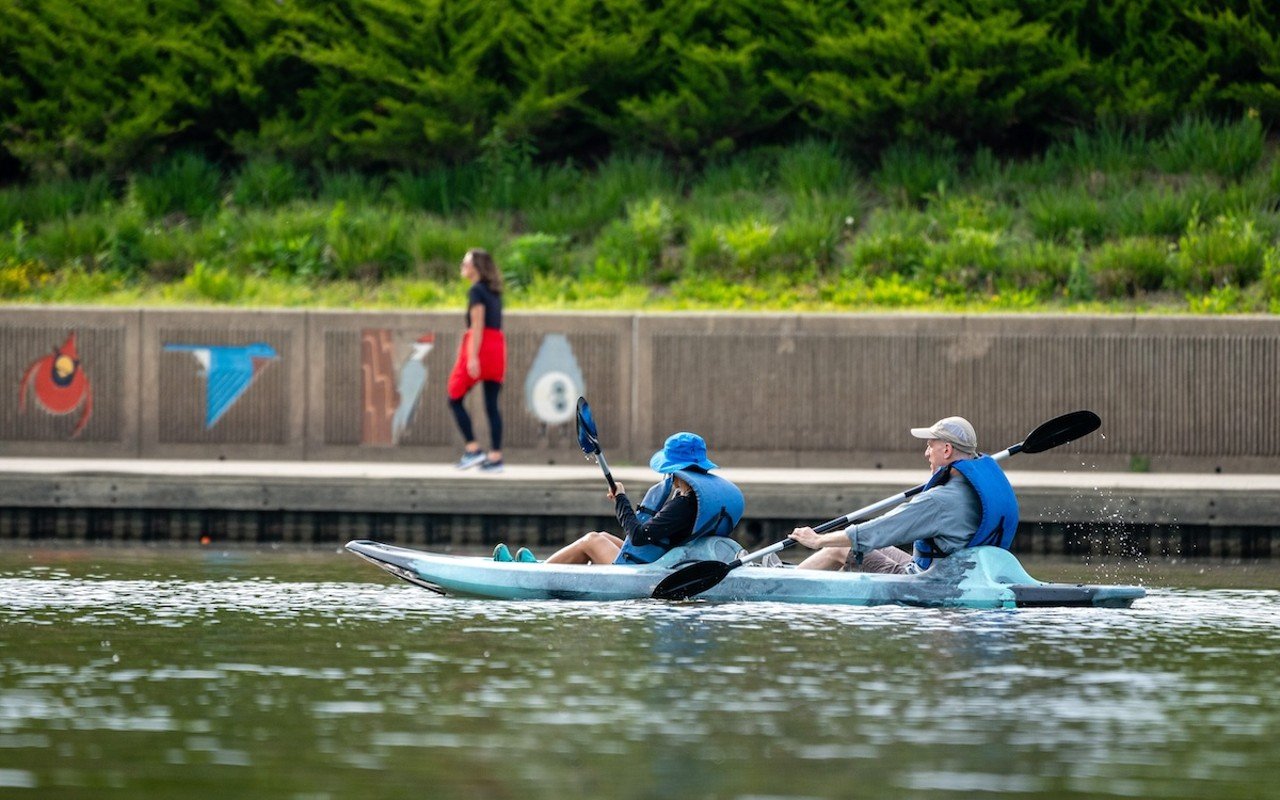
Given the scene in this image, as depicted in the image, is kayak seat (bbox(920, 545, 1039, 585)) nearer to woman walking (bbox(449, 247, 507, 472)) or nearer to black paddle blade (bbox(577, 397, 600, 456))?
black paddle blade (bbox(577, 397, 600, 456))

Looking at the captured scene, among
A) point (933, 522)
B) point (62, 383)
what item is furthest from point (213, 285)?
point (933, 522)

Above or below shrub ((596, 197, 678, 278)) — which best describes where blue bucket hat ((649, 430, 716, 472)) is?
below

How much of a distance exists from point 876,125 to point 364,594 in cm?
1326

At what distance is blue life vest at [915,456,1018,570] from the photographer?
1393cm

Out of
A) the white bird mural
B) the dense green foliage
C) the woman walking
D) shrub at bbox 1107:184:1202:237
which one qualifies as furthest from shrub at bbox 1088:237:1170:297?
the white bird mural

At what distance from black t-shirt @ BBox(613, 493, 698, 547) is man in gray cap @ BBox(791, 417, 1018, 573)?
72 centimetres

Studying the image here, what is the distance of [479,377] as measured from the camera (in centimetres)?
1981

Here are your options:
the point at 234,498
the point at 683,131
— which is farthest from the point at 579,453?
the point at 683,131

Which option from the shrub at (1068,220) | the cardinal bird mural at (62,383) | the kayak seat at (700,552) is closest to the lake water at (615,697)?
the kayak seat at (700,552)

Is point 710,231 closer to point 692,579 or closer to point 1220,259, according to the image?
point 1220,259

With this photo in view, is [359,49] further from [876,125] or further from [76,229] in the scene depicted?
[876,125]

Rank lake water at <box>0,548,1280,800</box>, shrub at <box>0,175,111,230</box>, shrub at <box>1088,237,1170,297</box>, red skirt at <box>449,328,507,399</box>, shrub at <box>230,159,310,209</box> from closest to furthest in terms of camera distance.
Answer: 1. lake water at <box>0,548,1280,800</box>
2. red skirt at <box>449,328,507,399</box>
3. shrub at <box>1088,237,1170,297</box>
4. shrub at <box>0,175,111,230</box>
5. shrub at <box>230,159,310,209</box>

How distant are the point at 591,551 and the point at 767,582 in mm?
1298

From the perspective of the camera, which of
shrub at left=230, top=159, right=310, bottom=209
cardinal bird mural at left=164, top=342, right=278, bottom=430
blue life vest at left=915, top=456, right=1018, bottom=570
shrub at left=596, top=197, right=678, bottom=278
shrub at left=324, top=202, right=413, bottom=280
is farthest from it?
shrub at left=230, top=159, right=310, bottom=209
